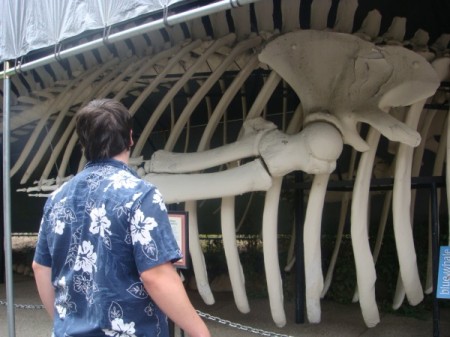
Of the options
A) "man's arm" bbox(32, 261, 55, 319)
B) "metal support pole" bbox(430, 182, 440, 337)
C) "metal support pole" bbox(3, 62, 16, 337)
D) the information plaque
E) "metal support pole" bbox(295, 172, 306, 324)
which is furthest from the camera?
"metal support pole" bbox(295, 172, 306, 324)

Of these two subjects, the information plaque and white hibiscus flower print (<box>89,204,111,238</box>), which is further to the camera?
the information plaque

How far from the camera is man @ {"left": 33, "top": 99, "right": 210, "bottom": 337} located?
5.87 ft

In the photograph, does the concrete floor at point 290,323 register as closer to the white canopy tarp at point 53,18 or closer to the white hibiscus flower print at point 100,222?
the white canopy tarp at point 53,18

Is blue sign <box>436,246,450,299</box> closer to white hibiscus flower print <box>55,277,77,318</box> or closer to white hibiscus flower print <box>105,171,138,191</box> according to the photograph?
white hibiscus flower print <box>105,171,138,191</box>

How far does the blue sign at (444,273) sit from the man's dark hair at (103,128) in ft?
10.0

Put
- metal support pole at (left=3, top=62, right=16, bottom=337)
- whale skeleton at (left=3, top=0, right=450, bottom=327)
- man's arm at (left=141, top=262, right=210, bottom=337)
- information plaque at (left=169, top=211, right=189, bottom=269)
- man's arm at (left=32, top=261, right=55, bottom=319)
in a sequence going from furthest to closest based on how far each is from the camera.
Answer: whale skeleton at (left=3, top=0, right=450, bottom=327) < metal support pole at (left=3, top=62, right=16, bottom=337) < information plaque at (left=169, top=211, right=189, bottom=269) < man's arm at (left=32, top=261, right=55, bottom=319) < man's arm at (left=141, top=262, right=210, bottom=337)

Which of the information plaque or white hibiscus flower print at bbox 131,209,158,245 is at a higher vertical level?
white hibiscus flower print at bbox 131,209,158,245

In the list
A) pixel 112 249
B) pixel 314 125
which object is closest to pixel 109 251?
pixel 112 249

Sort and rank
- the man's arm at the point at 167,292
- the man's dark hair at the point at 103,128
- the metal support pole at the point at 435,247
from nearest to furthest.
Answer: the man's arm at the point at 167,292, the man's dark hair at the point at 103,128, the metal support pole at the point at 435,247

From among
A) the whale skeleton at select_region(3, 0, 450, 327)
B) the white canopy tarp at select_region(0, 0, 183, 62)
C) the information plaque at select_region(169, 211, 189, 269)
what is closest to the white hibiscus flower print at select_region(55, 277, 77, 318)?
the information plaque at select_region(169, 211, 189, 269)

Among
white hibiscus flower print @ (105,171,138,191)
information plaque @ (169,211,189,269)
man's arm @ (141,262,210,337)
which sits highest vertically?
white hibiscus flower print @ (105,171,138,191)

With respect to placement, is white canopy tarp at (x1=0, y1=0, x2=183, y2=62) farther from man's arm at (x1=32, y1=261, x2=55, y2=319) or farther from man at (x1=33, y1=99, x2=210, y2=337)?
man's arm at (x1=32, y1=261, x2=55, y2=319)

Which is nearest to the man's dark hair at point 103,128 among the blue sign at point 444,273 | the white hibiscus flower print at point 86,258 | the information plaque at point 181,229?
the white hibiscus flower print at point 86,258

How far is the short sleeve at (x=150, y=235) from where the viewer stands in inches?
69.8
